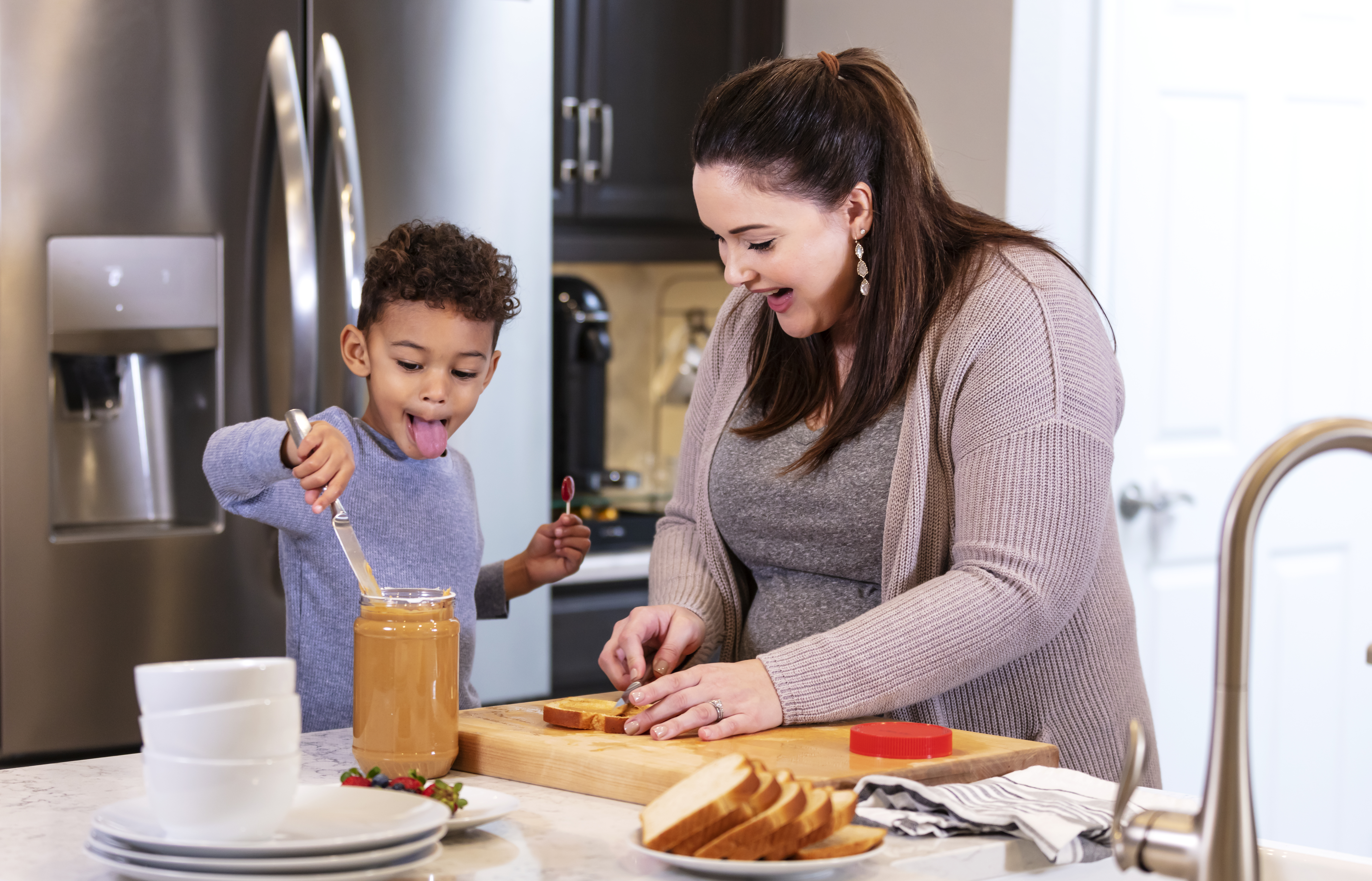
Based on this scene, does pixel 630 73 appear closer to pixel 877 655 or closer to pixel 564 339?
pixel 564 339

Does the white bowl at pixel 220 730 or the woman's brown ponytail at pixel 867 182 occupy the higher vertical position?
the woman's brown ponytail at pixel 867 182

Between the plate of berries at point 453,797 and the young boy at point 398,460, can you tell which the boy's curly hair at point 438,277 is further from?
the plate of berries at point 453,797

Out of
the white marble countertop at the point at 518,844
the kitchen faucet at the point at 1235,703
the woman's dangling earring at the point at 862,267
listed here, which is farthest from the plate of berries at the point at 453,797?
the woman's dangling earring at the point at 862,267

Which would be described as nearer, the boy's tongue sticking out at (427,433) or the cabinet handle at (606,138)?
the boy's tongue sticking out at (427,433)

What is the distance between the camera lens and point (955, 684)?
1.38 m

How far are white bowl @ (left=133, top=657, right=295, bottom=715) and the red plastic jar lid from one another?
577 millimetres

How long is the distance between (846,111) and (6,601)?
1360 mm

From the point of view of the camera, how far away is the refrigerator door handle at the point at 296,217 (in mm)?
2125

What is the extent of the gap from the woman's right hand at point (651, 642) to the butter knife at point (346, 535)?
0.33m

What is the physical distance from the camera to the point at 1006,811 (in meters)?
1.09

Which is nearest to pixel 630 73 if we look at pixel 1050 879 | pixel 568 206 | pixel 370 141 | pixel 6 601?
pixel 568 206

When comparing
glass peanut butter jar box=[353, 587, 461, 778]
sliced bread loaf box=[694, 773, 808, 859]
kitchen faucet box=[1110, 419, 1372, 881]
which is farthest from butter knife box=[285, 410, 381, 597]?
kitchen faucet box=[1110, 419, 1372, 881]

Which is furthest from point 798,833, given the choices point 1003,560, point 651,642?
point 651,642

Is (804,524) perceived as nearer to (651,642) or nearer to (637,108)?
(651,642)
